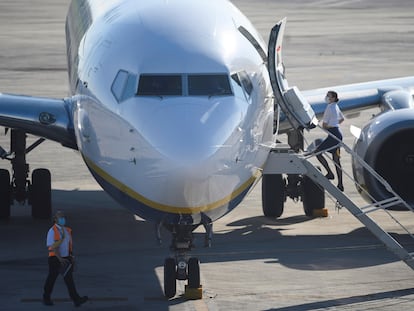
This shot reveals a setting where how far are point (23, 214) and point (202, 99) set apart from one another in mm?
8617

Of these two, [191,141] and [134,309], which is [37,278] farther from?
[191,141]

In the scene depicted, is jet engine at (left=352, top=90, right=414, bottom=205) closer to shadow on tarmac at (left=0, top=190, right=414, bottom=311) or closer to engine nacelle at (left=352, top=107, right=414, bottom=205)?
engine nacelle at (left=352, top=107, right=414, bottom=205)

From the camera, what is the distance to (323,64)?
51.1 m

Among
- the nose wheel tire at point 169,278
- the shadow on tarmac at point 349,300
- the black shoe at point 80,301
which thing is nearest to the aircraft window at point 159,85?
the nose wheel tire at point 169,278

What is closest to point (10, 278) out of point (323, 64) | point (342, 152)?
point (342, 152)

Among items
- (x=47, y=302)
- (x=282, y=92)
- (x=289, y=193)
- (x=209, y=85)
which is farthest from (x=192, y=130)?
(x=289, y=193)

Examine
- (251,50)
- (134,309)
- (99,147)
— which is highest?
(251,50)

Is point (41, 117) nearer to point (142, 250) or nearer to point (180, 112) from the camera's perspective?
point (142, 250)

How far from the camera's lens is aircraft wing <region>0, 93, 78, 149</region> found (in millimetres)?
24289

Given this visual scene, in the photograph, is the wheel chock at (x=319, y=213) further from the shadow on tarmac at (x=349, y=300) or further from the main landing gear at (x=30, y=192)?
the shadow on tarmac at (x=349, y=300)

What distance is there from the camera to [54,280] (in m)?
19.7

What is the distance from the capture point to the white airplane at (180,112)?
60.1ft

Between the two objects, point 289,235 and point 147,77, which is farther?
point 289,235

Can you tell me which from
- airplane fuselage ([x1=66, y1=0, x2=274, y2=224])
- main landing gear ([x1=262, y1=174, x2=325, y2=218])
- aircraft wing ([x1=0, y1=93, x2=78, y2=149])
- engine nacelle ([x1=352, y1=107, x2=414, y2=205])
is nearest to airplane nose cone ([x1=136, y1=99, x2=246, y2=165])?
airplane fuselage ([x1=66, y1=0, x2=274, y2=224])
